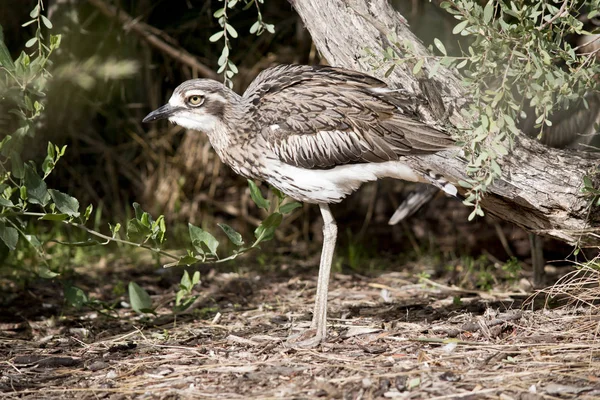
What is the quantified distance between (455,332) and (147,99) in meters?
4.04

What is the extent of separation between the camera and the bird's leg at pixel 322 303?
387 cm

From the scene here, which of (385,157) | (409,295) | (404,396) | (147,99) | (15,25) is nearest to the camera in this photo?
(404,396)

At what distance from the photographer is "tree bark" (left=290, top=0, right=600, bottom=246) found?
3.86m

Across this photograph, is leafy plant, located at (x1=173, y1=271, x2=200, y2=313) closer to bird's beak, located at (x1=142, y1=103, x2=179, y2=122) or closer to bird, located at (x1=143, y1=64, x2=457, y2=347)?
bird, located at (x1=143, y1=64, x2=457, y2=347)

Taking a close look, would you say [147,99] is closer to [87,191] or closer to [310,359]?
[87,191]

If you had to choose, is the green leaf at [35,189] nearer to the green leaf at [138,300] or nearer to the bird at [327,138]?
the green leaf at [138,300]

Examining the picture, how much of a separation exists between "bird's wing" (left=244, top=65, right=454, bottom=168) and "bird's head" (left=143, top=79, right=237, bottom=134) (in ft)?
0.89

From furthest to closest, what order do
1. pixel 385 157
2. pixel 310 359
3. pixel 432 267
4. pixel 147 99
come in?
pixel 147 99
pixel 432 267
pixel 385 157
pixel 310 359

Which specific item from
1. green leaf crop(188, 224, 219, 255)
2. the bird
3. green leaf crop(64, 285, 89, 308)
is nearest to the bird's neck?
the bird

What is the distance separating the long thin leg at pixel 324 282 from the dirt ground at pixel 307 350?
0.36 feet

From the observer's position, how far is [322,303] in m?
4.01

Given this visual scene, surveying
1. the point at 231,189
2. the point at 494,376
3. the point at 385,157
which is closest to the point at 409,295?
the point at 385,157

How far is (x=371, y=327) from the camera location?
4.01 metres

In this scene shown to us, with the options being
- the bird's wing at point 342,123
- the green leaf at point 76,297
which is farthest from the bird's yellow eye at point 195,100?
the green leaf at point 76,297
